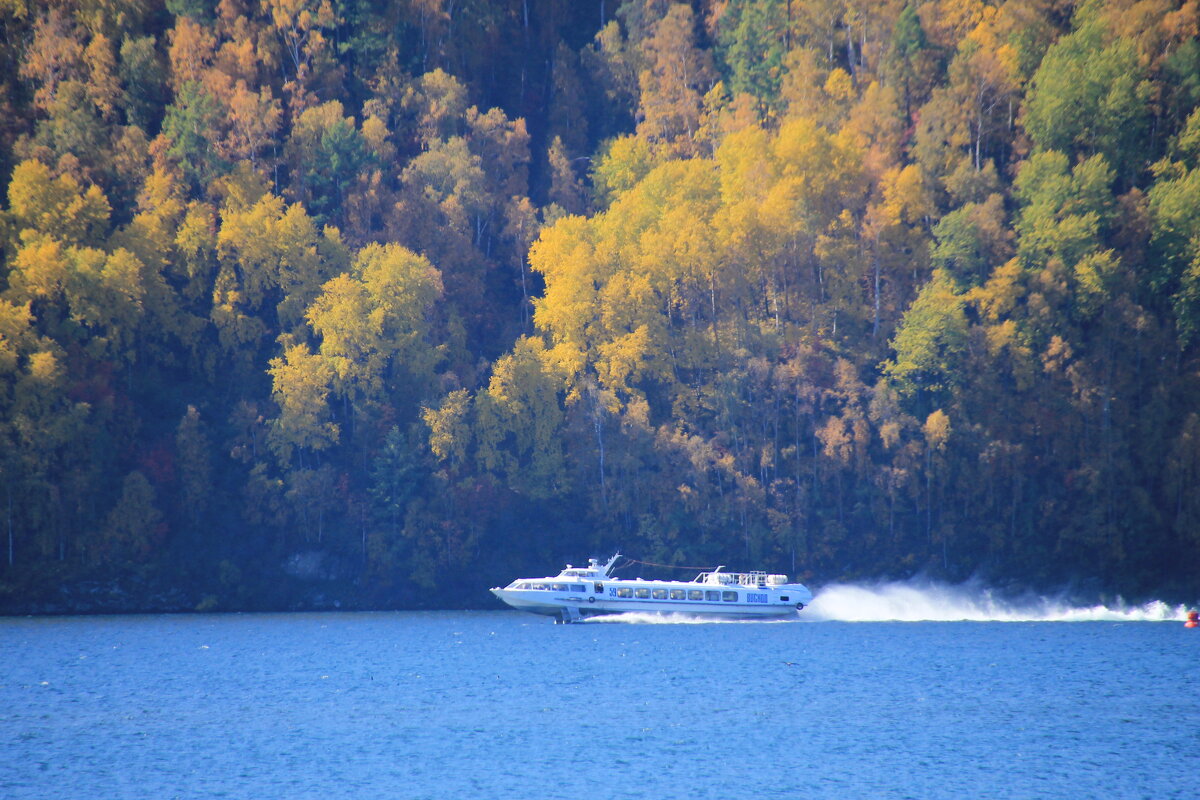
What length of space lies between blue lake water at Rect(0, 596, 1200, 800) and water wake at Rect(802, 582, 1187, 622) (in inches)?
351

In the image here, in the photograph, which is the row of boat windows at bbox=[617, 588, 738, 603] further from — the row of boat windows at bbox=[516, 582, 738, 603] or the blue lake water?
the blue lake water

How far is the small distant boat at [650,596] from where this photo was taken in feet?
239

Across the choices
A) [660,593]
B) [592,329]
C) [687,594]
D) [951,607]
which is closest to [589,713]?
[660,593]

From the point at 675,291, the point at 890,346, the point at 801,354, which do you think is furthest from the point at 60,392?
the point at 890,346

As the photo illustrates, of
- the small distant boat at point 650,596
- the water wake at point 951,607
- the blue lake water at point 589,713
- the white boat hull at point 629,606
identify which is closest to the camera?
the blue lake water at point 589,713

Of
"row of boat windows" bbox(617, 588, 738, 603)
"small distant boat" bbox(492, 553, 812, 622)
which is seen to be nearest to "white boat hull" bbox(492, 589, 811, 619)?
"small distant boat" bbox(492, 553, 812, 622)

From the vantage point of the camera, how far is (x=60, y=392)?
77625 millimetres

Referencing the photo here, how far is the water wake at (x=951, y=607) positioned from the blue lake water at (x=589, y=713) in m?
8.92

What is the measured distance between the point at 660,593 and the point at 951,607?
2098cm

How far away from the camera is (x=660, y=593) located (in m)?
A: 74.1

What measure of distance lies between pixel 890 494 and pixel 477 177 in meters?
38.4

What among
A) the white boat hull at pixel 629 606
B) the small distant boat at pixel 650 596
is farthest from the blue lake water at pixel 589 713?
the small distant boat at pixel 650 596

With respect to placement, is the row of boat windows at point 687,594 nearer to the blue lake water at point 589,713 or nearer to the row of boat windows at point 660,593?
the row of boat windows at point 660,593

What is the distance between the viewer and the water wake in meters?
80.5
